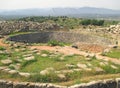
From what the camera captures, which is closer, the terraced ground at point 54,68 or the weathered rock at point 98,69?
the terraced ground at point 54,68

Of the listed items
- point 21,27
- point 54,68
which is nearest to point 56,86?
point 54,68

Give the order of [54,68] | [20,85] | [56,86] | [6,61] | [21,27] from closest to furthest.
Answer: [56,86]
[20,85]
[54,68]
[6,61]
[21,27]

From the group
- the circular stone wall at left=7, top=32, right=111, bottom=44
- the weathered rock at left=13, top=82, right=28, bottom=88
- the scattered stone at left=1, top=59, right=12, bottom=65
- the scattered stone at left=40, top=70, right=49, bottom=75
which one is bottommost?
the circular stone wall at left=7, top=32, right=111, bottom=44

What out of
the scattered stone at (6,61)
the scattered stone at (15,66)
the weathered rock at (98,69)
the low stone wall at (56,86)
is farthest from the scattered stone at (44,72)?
the weathered rock at (98,69)

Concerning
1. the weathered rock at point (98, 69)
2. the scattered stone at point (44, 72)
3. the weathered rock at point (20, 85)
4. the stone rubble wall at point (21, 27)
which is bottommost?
the stone rubble wall at point (21, 27)

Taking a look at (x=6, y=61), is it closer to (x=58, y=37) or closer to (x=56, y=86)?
(x=56, y=86)

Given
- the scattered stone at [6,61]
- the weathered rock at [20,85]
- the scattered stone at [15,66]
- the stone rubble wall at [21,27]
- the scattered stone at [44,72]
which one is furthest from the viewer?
the stone rubble wall at [21,27]

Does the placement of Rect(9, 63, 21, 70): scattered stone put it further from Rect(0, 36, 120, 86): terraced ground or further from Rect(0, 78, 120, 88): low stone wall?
Rect(0, 78, 120, 88): low stone wall

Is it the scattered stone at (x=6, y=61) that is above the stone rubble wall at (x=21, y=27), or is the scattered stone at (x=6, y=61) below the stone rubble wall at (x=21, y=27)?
above

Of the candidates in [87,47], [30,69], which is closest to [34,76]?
[30,69]

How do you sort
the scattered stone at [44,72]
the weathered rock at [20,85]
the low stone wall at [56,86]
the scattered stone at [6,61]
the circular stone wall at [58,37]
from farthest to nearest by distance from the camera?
1. the circular stone wall at [58,37]
2. the scattered stone at [6,61]
3. the scattered stone at [44,72]
4. the weathered rock at [20,85]
5. the low stone wall at [56,86]

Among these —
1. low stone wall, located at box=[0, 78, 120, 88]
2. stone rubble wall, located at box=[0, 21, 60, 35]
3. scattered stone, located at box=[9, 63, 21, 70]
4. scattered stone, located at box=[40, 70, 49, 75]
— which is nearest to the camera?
low stone wall, located at box=[0, 78, 120, 88]

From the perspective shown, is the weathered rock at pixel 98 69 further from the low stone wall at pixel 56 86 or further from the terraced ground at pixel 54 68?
the low stone wall at pixel 56 86

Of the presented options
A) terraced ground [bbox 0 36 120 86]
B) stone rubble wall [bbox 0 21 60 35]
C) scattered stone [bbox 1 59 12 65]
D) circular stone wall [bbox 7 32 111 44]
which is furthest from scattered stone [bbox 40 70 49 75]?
stone rubble wall [bbox 0 21 60 35]
